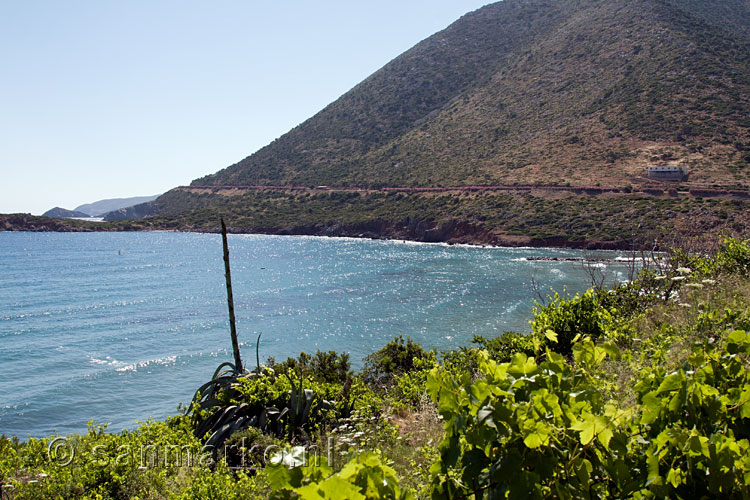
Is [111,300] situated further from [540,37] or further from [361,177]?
[540,37]

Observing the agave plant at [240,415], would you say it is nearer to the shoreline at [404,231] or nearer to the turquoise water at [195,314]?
the turquoise water at [195,314]

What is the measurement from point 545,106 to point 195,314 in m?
58.4

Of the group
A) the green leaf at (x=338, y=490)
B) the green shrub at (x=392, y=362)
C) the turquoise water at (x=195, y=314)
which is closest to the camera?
the green leaf at (x=338, y=490)

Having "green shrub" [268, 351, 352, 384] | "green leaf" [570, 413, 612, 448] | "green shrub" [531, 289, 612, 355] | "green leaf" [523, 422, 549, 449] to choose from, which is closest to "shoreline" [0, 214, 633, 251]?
"green shrub" [531, 289, 612, 355]

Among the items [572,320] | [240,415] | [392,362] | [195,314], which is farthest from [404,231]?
[240,415]

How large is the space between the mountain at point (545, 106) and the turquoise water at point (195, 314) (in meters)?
17.3

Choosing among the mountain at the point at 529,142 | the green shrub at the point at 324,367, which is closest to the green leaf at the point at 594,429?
the green shrub at the point at 324,367

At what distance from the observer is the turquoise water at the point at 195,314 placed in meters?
17.7

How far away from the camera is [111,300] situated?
3456 cm

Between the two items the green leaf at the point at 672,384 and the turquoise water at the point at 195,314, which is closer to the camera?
the green leaf at the point at 672,384

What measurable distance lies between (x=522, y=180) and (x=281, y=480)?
63105 millimetres

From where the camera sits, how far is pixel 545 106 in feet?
229

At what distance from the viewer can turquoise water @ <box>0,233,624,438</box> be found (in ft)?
58.1

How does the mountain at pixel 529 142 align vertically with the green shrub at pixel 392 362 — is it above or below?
above
